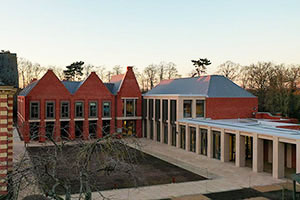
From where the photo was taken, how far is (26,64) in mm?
77500

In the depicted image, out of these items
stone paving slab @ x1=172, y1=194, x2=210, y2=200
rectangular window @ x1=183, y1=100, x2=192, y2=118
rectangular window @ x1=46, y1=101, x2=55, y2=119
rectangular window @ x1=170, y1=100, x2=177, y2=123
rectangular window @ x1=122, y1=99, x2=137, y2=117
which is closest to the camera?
stone paving slab @ x1=172, y1=194, x2=210, y2=200

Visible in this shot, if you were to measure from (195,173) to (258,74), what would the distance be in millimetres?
44958

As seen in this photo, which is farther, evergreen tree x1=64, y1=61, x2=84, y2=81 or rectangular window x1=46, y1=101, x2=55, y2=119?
evergreen tree x1=64, y1=61, x2=84, y2=81

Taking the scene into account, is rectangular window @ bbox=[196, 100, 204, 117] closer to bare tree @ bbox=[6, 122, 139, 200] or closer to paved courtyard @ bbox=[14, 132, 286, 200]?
paved courtyard @ bbox=[14, 132, 286, 200]

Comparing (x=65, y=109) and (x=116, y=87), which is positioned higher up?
(x=116, y=87)

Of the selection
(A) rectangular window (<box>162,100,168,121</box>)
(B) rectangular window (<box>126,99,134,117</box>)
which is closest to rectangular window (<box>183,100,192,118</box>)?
(A) rectangular window (<box>162,100,168,121</box>)

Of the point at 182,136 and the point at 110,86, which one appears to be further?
the point at 110,86

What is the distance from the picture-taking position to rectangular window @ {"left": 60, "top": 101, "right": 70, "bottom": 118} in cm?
3981

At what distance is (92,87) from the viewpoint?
4169 centimetres

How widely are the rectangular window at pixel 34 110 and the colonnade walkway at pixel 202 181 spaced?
17.6 meters

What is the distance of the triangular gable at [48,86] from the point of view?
126ft

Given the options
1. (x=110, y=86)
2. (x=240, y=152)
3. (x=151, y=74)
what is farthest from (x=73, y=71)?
(x=240, y=152)

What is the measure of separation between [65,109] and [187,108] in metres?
16.5

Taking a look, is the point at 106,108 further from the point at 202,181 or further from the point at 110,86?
the point at 202,181
